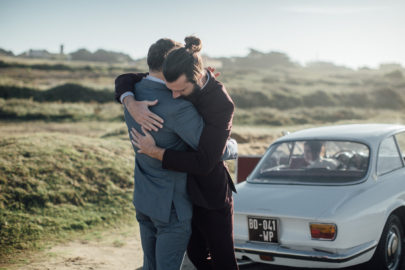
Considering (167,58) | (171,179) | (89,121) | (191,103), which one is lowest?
(89,121)

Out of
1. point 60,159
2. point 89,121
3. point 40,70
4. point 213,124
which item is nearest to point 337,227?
point 213,124

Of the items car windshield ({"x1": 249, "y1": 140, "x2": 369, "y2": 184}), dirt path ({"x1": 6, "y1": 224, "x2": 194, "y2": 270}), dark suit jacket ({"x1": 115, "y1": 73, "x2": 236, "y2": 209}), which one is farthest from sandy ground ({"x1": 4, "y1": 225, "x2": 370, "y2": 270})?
dark suit jacket ({"x1": 115, "y1": 73, "x2": 236, "y2": 209})

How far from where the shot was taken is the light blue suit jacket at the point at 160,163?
246 centimetres

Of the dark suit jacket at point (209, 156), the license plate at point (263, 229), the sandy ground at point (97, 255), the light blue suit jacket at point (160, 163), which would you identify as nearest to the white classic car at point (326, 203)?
the license plate at point (263, 229)

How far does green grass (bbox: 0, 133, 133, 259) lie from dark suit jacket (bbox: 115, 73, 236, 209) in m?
3.86

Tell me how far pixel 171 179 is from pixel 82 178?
577 cm

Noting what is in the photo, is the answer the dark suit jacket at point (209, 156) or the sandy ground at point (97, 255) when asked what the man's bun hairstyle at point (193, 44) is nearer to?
the dark suit jacket at point (209, 156)

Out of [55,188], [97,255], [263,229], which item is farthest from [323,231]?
[55,188]

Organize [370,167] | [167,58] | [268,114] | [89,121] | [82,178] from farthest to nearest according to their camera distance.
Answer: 1. [268,114]
2. [89,121]
3. [82,178]
4. [370,167]
5. [167,58]

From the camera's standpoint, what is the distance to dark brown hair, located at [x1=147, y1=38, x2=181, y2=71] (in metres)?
2.53

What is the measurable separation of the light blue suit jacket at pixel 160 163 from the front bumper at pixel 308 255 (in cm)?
184

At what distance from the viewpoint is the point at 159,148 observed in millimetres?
2471

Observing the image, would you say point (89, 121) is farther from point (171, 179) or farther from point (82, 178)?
point (171, 179)

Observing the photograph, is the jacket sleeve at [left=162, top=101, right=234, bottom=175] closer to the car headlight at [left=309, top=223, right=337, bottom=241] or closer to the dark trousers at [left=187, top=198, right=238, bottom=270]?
the dark trousers at [left=187, top=198, right=238, bottom=270]
